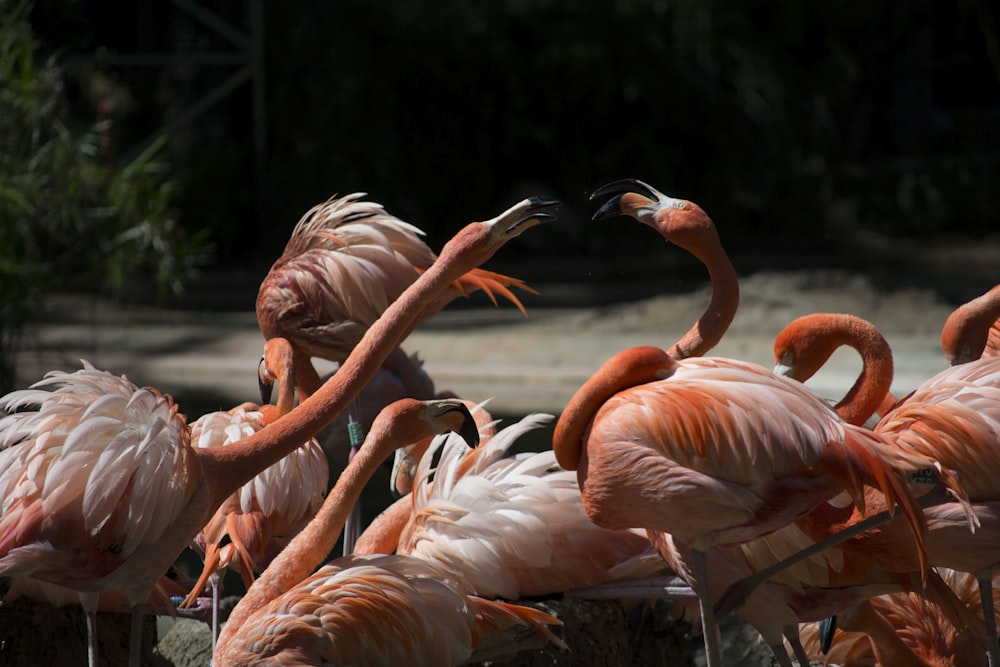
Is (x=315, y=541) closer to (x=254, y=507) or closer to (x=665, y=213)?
(x=254, y=507)

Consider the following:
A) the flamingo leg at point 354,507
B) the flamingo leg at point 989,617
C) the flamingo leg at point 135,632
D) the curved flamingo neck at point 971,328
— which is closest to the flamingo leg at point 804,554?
the flamingo leg at point 989,617

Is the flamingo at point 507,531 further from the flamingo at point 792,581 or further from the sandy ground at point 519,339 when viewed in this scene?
the sandy ground at point 519,339

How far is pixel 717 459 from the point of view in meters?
2.46

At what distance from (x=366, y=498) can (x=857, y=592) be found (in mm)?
3186

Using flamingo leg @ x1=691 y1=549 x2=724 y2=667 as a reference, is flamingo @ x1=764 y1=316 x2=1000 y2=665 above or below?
above

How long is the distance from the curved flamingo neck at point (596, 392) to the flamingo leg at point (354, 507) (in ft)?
3.46

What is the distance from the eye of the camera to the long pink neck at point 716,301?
3002 millimetres

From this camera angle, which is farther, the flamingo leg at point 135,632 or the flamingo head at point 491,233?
the flamingo head at point 491,233

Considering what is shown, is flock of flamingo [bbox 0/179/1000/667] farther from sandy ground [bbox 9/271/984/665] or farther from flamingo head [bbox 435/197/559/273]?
sandy ground [bbox 9/271/984/665]

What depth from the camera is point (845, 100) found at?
1505cm

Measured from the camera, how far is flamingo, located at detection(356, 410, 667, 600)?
2.95 meters

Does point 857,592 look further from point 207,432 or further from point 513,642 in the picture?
point 207,432

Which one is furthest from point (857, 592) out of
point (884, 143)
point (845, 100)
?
point (884, 143)

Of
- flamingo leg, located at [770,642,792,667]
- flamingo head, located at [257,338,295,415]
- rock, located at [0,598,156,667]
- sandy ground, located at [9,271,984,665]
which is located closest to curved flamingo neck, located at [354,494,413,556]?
flamingo head, located at [257,338,295,415]
